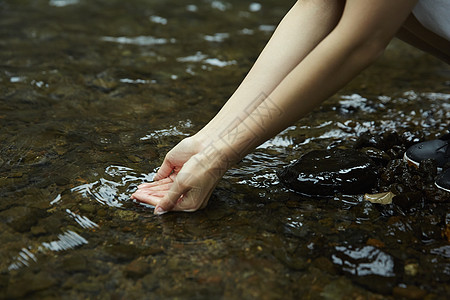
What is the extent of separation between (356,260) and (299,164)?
57cm

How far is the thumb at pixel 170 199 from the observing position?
167cm

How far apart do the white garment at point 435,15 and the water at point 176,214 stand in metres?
0.60

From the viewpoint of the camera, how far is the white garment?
6.03 feet

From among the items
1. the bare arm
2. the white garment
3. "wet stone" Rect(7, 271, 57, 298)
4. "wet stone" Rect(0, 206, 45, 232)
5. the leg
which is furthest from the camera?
the leg

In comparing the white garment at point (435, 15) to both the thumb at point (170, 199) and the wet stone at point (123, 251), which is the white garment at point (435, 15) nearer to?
the thumb at point (170, 199)

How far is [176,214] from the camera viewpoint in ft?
5.74

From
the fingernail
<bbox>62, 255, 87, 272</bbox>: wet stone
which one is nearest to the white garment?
the fingernail

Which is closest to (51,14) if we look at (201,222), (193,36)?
(193,36)

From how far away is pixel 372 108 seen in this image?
2.81 meters

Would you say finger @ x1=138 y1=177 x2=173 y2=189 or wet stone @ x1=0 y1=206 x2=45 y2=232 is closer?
wet stone @ x1=0 y1=206 x2=45 y2=232

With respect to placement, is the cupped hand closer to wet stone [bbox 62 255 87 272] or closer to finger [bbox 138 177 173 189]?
finger [bbox 138 177 173 189]

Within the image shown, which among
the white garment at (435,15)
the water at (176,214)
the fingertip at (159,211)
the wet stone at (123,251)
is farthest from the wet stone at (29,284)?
the white garment at (435,15)

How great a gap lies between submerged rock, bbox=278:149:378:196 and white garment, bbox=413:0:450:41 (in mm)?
614

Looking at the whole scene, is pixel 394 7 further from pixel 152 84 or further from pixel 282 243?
pixel 152 84
